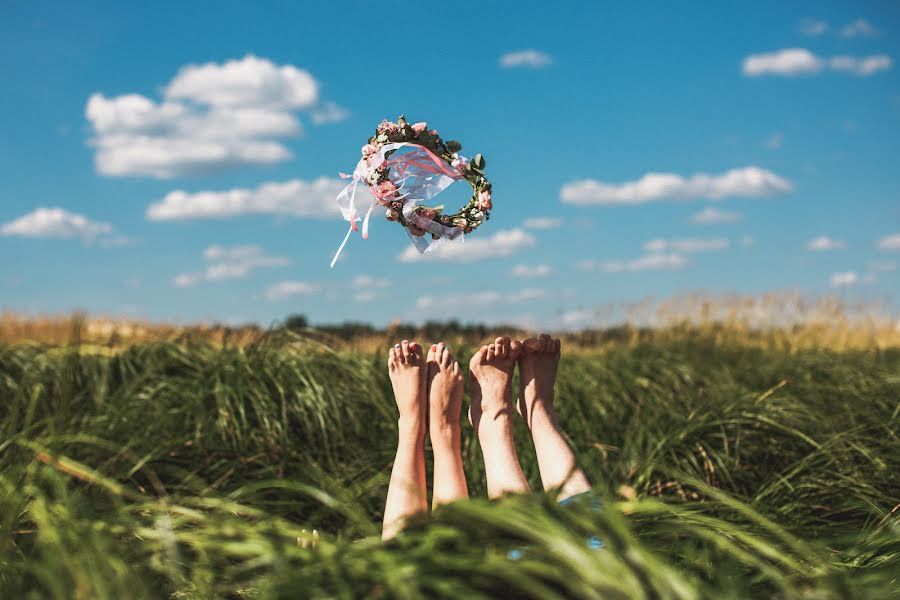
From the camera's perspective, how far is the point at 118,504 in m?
1.32

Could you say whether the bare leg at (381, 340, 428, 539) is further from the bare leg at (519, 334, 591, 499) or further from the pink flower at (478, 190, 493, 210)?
the pink flower at (478, 190, 493, 210)

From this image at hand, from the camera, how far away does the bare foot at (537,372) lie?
8.79ft

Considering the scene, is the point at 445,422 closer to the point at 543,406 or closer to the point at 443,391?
the point at 443,391

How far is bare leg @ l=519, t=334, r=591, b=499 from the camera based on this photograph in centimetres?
239

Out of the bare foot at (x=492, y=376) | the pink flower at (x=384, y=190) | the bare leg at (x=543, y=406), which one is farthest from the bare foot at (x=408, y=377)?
the pink flower at (x=384, y=190)

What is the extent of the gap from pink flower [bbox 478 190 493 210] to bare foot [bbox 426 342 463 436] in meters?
0.49

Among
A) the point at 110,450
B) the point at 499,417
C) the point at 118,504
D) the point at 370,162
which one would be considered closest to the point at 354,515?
the point at 118,504

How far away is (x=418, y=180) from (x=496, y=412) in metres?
0.82

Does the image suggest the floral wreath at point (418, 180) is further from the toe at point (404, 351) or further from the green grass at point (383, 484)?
the green grass at point (383, 484)

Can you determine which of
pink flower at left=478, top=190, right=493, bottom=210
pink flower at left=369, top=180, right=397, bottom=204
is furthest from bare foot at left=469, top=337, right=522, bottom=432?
pink flower at left=369, top=180, right=397, bottom=204

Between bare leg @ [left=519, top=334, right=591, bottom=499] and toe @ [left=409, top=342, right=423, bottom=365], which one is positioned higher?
toe @ [left=409, top=342, right=423, bottom=365]

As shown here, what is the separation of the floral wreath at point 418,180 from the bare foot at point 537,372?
0.46 meters

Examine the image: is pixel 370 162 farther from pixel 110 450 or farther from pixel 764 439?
pixel 764 439

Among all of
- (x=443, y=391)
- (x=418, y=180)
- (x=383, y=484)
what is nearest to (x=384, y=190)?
(x=418, y=180)
